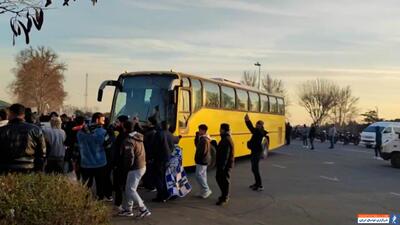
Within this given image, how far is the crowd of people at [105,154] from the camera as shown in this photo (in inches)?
291

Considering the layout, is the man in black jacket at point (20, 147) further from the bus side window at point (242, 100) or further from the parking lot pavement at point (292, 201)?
the bus side window at point (242, 100)

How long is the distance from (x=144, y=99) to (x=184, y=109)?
1317 mm

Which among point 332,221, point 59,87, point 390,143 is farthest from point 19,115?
point 59,87

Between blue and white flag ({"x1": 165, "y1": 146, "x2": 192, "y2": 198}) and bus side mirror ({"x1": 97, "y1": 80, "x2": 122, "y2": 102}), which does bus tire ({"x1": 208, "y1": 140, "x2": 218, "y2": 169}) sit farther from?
blue and white flag ({"x1": 165, "y1": 146, "x2": 192, "y2": 198})

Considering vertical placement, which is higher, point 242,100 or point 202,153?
point 242,100

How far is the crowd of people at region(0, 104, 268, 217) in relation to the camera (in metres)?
7.39

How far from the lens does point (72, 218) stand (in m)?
5.65

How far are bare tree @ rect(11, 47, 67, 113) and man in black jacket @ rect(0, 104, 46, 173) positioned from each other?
86837mm

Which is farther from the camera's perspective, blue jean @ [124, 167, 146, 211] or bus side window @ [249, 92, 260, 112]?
bus side window @ [249, 92, 260, 112]

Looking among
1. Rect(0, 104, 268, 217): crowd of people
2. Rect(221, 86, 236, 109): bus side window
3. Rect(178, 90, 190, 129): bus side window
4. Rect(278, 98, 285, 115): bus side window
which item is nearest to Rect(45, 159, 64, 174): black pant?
Rect(0, 104, 268, 217): crowd of people

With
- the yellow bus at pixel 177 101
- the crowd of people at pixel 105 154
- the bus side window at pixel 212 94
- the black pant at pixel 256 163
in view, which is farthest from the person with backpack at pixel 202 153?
the bus side window at pixel 212 94

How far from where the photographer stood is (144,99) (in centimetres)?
1645

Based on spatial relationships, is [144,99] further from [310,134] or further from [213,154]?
[310,134]

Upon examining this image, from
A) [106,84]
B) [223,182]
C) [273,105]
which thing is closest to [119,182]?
[223,182]
